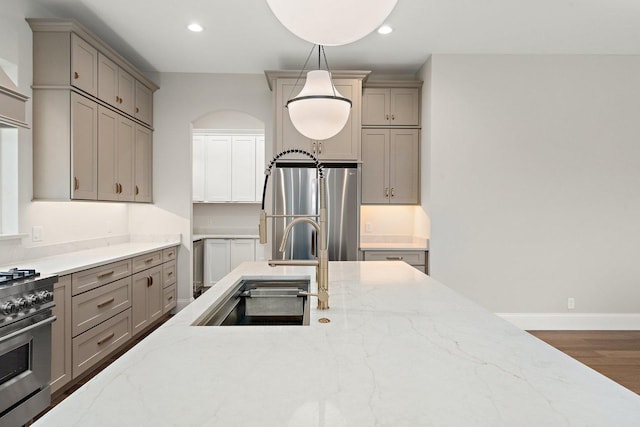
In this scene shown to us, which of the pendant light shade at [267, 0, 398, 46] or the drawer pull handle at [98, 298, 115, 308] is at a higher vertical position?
the pendant light shade at [267, 0, 398, 46]

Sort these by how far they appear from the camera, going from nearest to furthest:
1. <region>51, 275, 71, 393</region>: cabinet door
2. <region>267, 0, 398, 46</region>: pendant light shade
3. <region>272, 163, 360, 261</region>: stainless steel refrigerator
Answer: <region>267, 0, 398, 46</region>: pendant light shade, <region>51, 275, 71, 393</region>: cabinet door, <region>272, 163, 360, 261</region>: stainless steel refrigerator

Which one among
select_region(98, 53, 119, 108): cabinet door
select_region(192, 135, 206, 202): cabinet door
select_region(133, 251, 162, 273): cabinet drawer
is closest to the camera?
select_region(98, 53, 119, 108): cabinet door

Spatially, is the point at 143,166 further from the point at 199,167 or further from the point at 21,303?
the point at 21,303

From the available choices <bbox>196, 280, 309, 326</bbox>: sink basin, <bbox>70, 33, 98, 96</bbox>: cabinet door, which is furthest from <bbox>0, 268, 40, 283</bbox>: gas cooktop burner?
<bbox>70, 33, 98, 96</bbox>: cabinet door

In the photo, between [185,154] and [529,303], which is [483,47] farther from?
[185,154]

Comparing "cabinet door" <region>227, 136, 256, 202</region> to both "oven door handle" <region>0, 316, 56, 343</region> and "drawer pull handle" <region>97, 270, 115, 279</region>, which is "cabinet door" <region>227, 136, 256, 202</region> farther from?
"oven door handle" <region>0, 316, 56, 343</region>

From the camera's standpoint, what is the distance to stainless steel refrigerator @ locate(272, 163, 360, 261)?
3.83m

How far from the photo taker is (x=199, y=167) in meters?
5.89

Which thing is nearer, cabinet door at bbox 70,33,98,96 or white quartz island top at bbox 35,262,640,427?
white quartz island top at bbox 35,262,640,427

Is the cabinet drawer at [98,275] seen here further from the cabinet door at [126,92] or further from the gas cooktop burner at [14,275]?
the cabinet door at [126,92]

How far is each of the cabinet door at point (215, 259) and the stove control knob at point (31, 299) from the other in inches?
141

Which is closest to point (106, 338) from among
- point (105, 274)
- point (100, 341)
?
point (100, 341)

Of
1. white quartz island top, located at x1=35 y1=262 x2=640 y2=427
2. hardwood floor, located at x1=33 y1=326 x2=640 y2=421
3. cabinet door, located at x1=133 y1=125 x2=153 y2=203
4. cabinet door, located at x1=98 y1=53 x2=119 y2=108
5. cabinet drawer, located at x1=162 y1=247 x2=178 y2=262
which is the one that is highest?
cabinet door, located at x1=98 y1=53 x2=119 y2=108

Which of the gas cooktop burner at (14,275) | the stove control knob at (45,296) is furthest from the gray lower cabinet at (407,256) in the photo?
the gas cooktop burner at (14,275)
